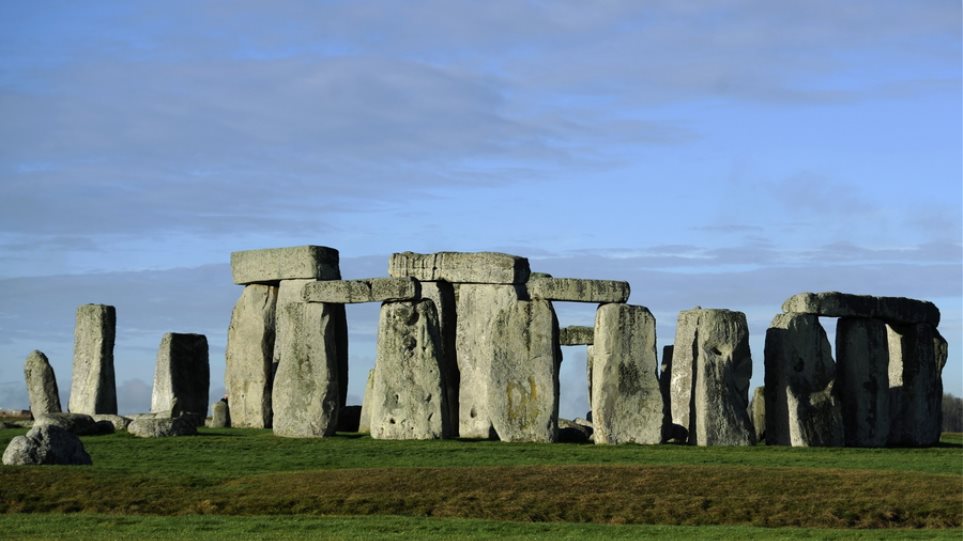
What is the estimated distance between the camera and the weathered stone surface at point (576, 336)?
129 ft

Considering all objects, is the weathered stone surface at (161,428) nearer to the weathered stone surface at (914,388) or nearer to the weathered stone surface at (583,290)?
the weathered stone surface at (583,290)

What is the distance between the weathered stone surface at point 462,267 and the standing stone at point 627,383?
305cm

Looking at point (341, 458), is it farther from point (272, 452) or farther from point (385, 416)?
point (385, 416)

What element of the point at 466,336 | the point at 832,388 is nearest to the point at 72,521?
the point at 466,336

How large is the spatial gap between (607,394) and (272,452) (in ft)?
19.9

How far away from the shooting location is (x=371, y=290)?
29.8 m

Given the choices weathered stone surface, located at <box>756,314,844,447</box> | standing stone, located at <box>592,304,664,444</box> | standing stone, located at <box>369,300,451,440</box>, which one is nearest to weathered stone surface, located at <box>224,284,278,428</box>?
standing stone, located at <box>369,300,451,440</box>

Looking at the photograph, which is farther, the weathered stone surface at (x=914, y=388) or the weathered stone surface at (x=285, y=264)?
the weathered stone surface at (x=285, y=264)

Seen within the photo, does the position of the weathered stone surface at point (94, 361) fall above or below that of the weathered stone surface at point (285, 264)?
below

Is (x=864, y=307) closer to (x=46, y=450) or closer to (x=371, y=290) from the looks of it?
(x=371, y=290)

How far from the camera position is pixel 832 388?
102 feet

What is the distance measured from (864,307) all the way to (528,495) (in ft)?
39.9

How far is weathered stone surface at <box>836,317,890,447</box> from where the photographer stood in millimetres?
32031

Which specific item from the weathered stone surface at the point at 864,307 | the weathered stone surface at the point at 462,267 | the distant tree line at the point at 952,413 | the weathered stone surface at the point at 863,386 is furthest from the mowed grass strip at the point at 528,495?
the distant tree line at the point at 952,413
